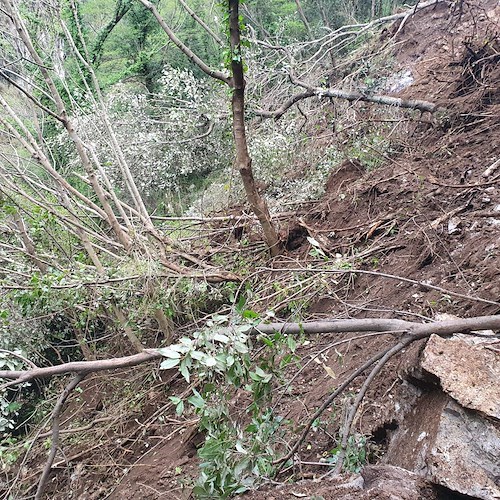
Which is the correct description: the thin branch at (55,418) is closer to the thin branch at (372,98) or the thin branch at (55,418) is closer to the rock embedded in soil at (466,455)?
the rock embedded in soil at (466,455)

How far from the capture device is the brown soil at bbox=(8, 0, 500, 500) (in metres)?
2.50

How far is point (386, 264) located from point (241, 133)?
1.70 m

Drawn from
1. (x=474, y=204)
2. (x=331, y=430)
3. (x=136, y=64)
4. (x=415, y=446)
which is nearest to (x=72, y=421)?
(x=331, y=430)

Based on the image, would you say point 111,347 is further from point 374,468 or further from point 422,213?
point 374,468

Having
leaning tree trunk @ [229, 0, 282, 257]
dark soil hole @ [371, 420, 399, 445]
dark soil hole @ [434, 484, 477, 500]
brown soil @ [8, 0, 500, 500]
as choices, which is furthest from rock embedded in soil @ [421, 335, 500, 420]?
leaning tree trunk @ [229, 0, 282, 257]

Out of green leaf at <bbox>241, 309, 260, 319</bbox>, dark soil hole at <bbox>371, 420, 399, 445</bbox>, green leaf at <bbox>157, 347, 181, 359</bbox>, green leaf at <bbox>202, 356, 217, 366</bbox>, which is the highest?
green leaf at <bbox>157, 347, 181, 359</bbox>

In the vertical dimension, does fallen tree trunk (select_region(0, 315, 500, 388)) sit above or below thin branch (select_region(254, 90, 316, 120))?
below

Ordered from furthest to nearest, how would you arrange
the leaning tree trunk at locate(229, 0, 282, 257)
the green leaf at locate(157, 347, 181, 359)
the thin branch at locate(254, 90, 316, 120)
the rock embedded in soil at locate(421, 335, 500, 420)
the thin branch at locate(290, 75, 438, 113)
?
the thin branch at locate(254, 90, 316, 120)
the thin branch at locate(290, 75, 438, 113)
the leaning tree trunk at locate(229, 0, 282, 257)
the rock embedded in soil at locate(421, 335, 500, 420)
the green leaf at locate(157, 347, 181, 359)

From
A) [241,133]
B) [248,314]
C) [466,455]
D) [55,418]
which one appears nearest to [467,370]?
[466,455]

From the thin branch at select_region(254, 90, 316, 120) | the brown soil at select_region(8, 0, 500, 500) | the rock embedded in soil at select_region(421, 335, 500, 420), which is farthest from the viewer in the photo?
the thin branch at select_region(254, 90, 316, 120)

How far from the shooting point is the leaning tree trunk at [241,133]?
10.9ft

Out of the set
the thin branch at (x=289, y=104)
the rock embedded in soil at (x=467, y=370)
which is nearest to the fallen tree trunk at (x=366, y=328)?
the rock embedded in soil at (x=467, y=370)

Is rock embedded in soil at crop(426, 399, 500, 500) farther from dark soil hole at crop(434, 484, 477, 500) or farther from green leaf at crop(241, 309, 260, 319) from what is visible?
green leaf at crop(241, 309, 260, 319)

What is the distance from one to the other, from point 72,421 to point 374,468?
4058 mm
